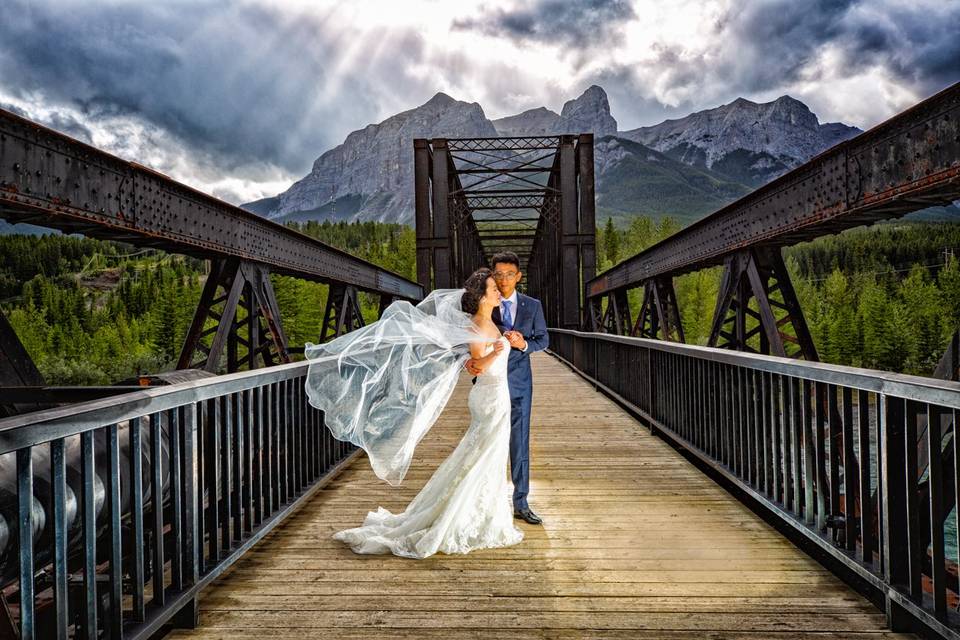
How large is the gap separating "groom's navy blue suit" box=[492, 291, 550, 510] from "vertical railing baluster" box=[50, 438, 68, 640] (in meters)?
2.60

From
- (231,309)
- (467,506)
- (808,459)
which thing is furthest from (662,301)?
(467,506)

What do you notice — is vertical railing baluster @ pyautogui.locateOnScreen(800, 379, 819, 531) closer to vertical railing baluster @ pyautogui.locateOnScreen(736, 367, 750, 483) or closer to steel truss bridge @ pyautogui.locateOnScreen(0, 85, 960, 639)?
steel truss bridge @ pyautogui.locateOnScreen(0, 85, 960, 639)

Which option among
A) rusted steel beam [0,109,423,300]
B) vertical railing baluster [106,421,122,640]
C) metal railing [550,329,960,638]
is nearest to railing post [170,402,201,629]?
vertical railing baluster [106,421,122,640]

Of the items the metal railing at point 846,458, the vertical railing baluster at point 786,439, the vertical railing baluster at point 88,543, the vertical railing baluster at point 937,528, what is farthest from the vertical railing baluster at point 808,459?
the vertical railing baluster at point 88,543

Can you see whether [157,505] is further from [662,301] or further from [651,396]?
[662,301]

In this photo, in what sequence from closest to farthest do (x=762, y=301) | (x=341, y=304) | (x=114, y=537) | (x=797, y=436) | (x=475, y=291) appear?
(x=114, y=537) → (x=797, y=436) → (x=475, y=291) → (x=762, y=301) → (x=341, y=304)

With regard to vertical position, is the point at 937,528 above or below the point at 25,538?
below

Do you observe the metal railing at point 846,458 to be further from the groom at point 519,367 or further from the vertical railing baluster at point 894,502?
the groom at point 519,367

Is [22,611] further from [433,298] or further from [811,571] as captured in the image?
[811,571]

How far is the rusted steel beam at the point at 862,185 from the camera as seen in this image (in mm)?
3762

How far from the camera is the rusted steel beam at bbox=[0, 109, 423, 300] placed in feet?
12.6

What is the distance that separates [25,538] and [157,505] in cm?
66

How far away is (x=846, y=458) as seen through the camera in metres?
2.91

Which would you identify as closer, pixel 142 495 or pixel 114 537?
pixel 114 537
